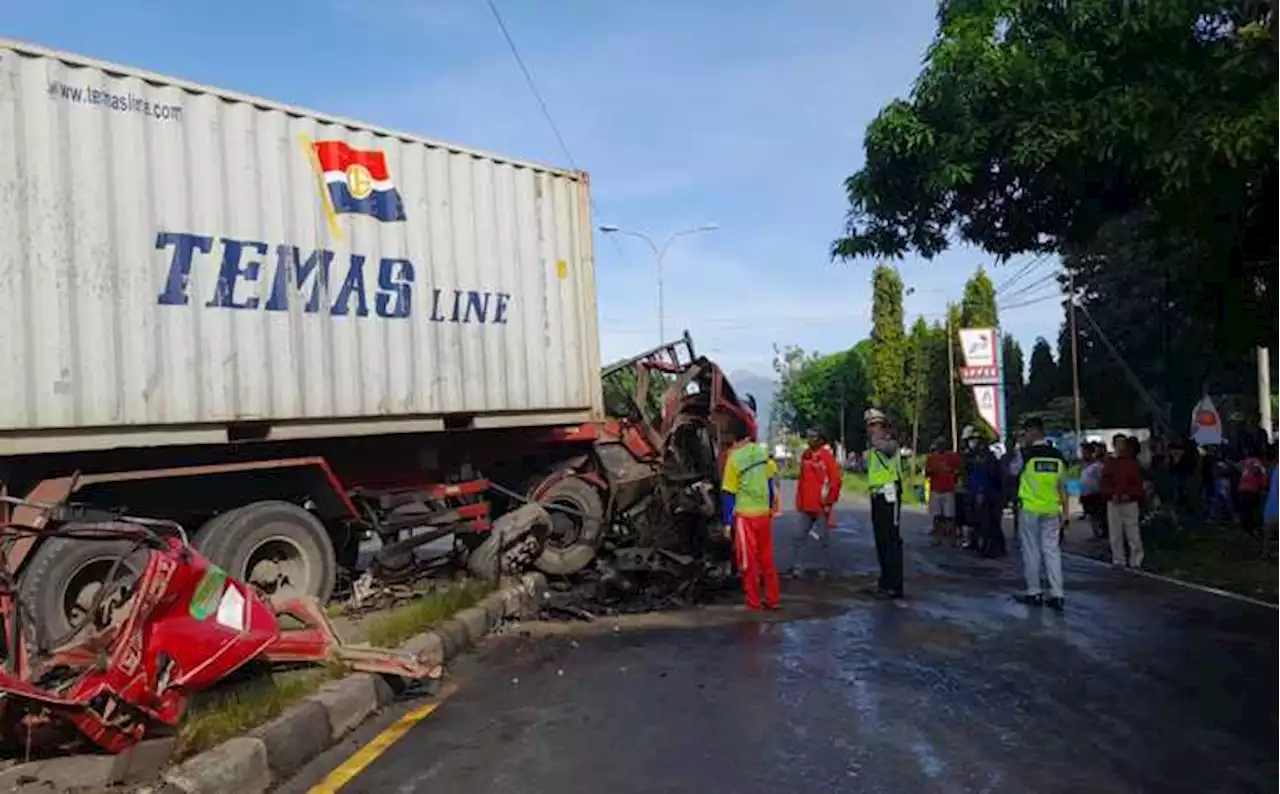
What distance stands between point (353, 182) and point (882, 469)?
554 cm

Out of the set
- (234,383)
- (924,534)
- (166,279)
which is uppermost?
(166,279)

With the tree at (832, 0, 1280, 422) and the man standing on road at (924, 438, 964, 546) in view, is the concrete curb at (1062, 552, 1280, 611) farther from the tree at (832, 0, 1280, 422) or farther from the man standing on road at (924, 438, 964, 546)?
the tree at (832, 0, 1280, 422)

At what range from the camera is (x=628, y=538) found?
1152cm

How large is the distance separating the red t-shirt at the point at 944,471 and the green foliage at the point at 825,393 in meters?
51.6

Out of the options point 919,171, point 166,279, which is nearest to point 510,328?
point 166,279

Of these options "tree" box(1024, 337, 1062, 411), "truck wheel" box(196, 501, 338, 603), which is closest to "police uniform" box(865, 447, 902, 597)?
"truck wheel" box(196, 501, 338, 603)

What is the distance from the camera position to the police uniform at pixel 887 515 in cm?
1063

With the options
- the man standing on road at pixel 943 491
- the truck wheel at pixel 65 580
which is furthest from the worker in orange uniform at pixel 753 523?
the man standing on road at pixel 943 491

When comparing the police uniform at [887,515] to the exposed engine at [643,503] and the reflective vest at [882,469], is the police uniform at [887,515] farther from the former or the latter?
the exposed engine at [643,503]

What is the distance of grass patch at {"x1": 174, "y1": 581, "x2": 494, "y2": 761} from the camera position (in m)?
5.00

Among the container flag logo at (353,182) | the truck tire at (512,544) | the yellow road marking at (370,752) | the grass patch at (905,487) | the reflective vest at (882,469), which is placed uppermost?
the container flag logo at (353,182)

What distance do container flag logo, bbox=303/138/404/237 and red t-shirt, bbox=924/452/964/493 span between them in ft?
35.5

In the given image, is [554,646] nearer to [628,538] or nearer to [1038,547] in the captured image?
[628,538]

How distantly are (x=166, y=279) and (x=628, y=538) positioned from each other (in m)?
5.42
